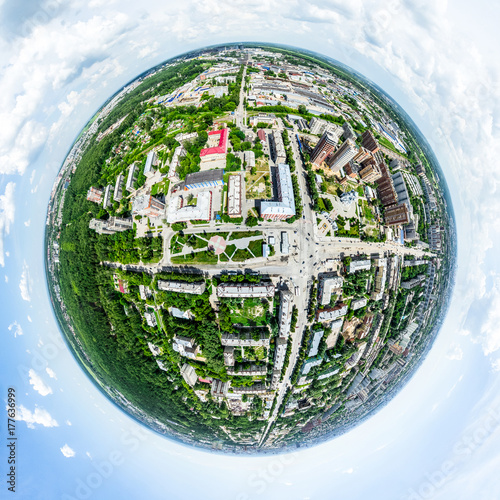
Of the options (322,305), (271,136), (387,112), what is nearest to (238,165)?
(271,136)

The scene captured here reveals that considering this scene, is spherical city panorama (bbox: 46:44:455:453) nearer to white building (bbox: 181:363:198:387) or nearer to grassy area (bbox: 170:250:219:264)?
grassy area (bbox: 170:250:219:264)

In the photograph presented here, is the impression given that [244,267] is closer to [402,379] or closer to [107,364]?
[107,364]

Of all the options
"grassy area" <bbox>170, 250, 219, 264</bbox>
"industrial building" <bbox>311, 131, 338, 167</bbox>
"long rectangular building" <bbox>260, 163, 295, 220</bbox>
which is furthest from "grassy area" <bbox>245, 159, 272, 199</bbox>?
"grassy area" <bbox>170, 250, 219, 264</bbox>

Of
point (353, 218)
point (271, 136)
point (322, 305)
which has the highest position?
point (271, 136)

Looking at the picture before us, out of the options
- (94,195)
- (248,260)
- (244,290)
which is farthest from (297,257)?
(94,195)

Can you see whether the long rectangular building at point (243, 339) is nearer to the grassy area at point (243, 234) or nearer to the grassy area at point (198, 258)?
the grassy area at point (198, 258)

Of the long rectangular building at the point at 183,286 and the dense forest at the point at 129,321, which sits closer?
the long rectangular building at the point at 183,286

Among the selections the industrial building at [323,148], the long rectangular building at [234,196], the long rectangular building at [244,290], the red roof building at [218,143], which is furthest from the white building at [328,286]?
the red roof building at [218,143]
